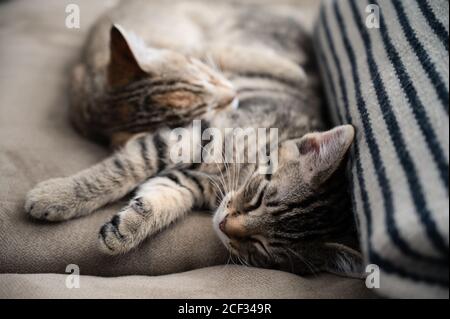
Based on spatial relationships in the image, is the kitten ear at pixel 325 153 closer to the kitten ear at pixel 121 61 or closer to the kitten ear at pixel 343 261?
the kitten ear at pixel 343 261

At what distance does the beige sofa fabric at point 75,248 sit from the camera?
0.89 m

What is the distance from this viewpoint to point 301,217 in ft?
3.27

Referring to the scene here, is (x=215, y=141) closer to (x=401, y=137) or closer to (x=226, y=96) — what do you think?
(x=226, y=96)

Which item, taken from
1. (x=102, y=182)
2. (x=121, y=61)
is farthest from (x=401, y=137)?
(x=121, y=61)

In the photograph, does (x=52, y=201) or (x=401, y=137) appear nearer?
(x=401, y=137)

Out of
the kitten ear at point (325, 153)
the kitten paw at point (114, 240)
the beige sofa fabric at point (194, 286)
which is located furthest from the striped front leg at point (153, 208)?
the kitten ear at point (325, 153)

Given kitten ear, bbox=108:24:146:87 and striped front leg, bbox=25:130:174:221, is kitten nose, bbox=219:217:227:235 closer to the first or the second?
striped front leg, bbox=25:130:174:221

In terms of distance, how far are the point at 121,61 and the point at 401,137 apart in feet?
2.92

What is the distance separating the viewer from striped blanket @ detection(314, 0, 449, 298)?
677 millimetres

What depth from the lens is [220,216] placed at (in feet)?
3.49

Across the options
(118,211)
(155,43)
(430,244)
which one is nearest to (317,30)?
(155,43)

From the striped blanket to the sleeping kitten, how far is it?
0.12 m

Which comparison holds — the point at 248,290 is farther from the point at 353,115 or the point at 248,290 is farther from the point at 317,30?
the point at 317,30
